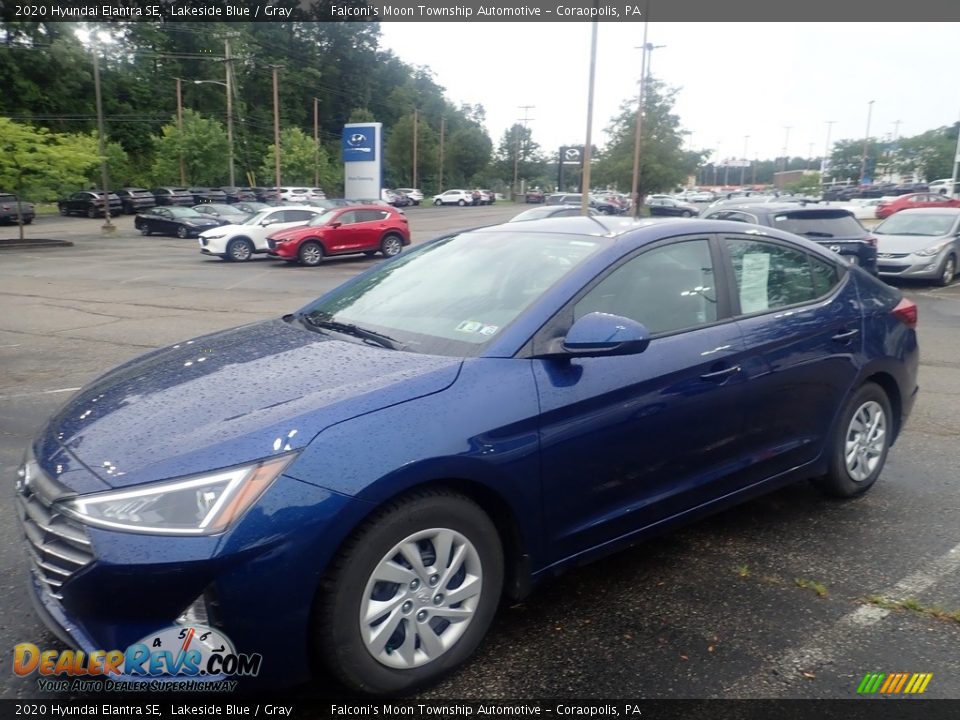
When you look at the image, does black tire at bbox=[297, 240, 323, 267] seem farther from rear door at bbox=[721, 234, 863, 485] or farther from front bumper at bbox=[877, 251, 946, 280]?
rear door at bbox=[721, 234, 863, 485]

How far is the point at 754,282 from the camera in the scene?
13.2 ft

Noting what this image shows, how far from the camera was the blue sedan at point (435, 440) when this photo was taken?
2.37 metres

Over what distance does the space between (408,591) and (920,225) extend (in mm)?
16710

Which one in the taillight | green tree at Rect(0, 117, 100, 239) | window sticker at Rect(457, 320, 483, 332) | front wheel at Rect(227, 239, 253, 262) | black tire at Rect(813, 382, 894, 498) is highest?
green tree at Rect(0, 117, 100, 239)

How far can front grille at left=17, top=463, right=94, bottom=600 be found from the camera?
238 cm

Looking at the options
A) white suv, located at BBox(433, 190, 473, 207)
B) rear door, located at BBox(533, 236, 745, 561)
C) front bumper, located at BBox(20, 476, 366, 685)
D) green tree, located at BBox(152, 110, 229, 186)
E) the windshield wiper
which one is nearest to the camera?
front bumper, located at BBox(20, 476, 366, 685)

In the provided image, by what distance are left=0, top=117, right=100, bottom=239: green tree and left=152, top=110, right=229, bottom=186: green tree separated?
22.9m

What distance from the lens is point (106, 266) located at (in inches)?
827

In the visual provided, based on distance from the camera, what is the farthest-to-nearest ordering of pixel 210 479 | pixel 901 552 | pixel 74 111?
pixel 74 111
pixel 901 552
pixel 210 479

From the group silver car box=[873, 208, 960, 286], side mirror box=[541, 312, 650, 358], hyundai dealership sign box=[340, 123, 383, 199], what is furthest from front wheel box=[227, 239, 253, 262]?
side mirror box=[541, 312, 650, 358]

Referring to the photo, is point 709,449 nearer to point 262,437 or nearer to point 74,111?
point 262,437

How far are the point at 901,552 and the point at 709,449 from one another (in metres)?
1.24

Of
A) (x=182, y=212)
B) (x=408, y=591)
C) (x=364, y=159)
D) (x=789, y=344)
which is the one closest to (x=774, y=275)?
(x=789, y=344)

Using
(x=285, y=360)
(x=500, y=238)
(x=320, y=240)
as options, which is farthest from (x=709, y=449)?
(x=320, y=240)
